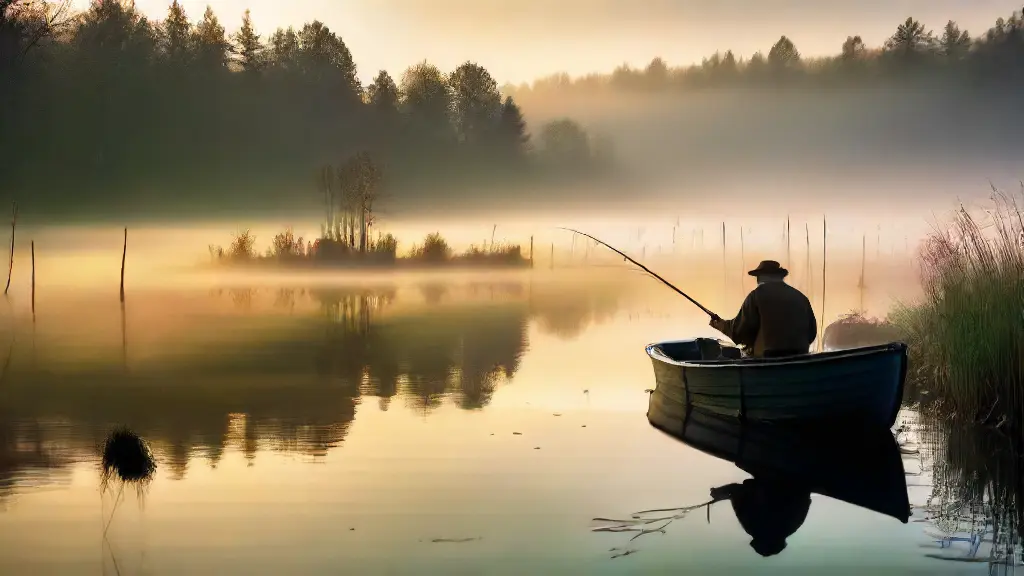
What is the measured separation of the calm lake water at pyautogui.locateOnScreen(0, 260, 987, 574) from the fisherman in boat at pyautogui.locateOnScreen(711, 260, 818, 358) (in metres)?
1.56

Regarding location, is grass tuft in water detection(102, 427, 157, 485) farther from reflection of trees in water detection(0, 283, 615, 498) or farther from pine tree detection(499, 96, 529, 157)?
pine tree detection(499, 96, 529, 157)

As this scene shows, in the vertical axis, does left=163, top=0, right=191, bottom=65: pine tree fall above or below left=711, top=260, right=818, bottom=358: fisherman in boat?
above

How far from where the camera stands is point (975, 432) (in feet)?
36.9

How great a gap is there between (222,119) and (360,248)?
122 ft

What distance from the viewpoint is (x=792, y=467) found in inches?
411

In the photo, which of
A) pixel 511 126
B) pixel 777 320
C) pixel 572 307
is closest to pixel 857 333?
pixel 777 320

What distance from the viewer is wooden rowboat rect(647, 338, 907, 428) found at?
11.0 m

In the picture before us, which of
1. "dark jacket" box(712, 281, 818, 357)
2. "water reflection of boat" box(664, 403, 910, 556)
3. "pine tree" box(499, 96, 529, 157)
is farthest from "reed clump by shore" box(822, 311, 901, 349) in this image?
"pine tree" box(499, 96, 529, 157)

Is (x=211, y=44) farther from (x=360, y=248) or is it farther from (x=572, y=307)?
(x=572, y=307)

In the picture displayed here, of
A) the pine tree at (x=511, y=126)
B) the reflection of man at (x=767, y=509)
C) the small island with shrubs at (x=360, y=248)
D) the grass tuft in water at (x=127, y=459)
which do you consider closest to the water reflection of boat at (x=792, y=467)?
the reflection of man at (x=767, y=509)

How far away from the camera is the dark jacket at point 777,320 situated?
1180cm

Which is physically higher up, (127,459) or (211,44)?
(211,44)

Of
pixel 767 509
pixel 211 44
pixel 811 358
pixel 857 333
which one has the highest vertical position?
pixel 211 44

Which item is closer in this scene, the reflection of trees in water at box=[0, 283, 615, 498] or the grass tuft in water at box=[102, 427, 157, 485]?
the grass tuft in water at box=[102, 427, 157, 485]
